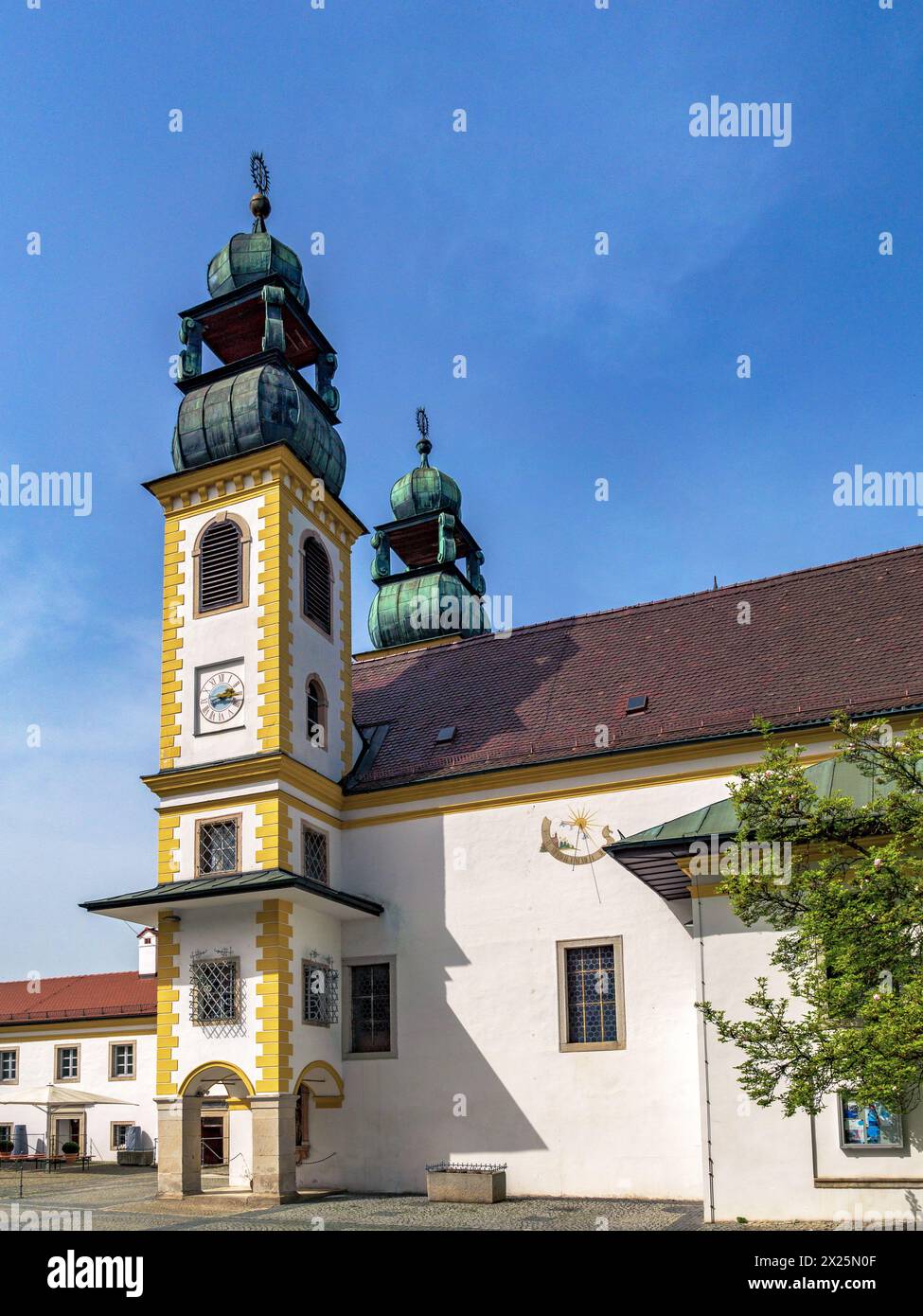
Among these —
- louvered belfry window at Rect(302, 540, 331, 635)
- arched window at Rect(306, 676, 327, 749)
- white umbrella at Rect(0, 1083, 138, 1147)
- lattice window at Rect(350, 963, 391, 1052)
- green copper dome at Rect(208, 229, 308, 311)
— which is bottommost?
white umbrella at Rect(0, 1083, 138, 1147)

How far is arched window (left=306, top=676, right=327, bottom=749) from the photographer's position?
2219cm

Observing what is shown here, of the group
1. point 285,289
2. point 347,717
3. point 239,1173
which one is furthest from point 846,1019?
point 285,289

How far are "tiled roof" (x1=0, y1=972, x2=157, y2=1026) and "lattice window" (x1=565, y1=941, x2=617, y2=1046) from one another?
1931 cm

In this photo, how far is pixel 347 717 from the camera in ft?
77.9

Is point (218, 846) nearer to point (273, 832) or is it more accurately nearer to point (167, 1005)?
point (273, 832)

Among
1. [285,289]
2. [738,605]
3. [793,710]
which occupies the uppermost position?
[285,289]

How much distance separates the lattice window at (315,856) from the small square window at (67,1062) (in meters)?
18.9

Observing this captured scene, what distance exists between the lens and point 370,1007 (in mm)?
21141

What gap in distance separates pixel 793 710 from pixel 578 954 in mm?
4992

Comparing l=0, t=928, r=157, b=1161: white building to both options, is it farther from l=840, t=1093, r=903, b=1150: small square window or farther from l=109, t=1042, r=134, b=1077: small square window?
l=840, t=1093, r=903, b=1150: small square window

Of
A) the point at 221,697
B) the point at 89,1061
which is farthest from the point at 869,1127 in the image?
the point at 89,1061

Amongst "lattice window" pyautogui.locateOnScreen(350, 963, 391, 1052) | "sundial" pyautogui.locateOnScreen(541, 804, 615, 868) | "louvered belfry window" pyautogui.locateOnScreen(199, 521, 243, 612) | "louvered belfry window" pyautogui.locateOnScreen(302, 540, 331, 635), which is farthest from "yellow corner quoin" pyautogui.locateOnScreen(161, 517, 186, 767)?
"sundial" pyautogui.locateOnScreen(541, 804, 615, 868)
